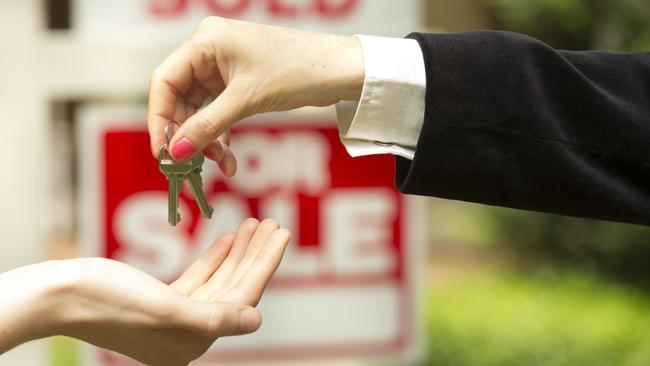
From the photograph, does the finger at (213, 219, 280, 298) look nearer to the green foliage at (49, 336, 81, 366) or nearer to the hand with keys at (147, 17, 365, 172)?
the hand with keys at (147, 17, 365, 172)

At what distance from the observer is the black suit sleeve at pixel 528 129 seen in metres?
1.33

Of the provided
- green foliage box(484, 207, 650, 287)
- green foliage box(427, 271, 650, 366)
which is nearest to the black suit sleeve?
green foliage box(427, 271, 650, 366)

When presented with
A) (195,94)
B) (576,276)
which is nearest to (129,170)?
(195,94)

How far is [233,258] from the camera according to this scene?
134 cm

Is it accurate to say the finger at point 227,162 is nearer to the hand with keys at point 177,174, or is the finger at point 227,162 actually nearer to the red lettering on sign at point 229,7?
the hand with keys at point 177,174

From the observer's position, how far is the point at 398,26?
281 centimetres

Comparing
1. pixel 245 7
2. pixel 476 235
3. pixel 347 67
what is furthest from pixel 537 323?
pixel 347 67

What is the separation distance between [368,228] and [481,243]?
238 cm

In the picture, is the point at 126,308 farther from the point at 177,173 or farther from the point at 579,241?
the point at 579,241

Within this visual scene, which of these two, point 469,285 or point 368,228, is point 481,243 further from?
point 368,228

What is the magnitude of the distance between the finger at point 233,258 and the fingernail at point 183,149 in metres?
0.12

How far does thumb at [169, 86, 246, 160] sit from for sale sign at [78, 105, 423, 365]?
1.37 m

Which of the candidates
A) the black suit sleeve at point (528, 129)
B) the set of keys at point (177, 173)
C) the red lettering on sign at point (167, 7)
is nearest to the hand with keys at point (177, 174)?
the set of keys at point (177, 173)

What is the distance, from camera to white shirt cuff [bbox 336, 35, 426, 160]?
1322 mm
